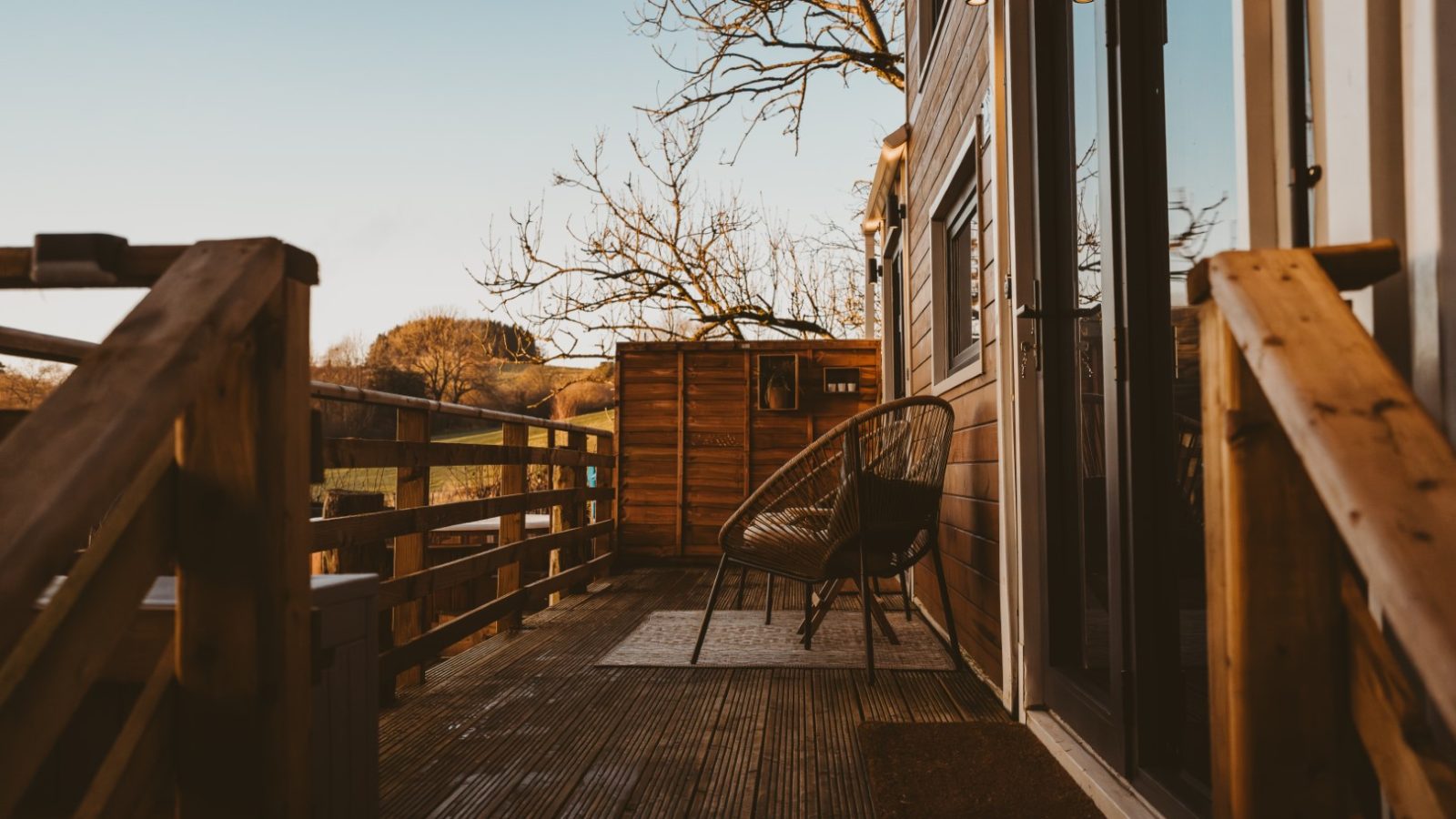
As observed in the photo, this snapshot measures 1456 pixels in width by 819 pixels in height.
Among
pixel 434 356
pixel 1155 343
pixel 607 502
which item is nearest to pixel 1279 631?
pixel 1155 343

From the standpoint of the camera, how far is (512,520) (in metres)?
3.77

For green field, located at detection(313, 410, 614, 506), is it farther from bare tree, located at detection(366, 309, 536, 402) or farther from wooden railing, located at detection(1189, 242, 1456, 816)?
wooden railing, located at detection(1189, 242, 1456, 816)

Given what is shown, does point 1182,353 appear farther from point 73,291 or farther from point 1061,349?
point 73,291

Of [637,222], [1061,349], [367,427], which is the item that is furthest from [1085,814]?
[367,427]

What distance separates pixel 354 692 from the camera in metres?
A: 1.16

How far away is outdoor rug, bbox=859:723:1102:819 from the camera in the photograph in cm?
170

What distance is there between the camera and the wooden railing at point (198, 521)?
0.75m

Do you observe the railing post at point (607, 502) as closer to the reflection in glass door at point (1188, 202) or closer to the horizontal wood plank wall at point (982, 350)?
the horizontal wood plank wall at point (982, 350)

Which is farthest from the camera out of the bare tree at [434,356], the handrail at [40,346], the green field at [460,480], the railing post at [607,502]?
the bare tree at [434,356]

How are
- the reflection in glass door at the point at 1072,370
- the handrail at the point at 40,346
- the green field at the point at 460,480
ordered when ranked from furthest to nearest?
the green field at the point at 460,480 < the reflection in glass door at the point at 1072,370 < the handrail at the point at 40,346

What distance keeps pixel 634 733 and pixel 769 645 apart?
1.19 metres

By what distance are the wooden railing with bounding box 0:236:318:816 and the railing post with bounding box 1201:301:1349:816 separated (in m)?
0.97

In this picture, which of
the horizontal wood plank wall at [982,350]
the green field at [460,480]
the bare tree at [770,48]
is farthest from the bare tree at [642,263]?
the horizontal wood plank wall at [982,350]

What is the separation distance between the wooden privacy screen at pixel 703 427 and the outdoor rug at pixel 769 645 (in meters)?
2.43
